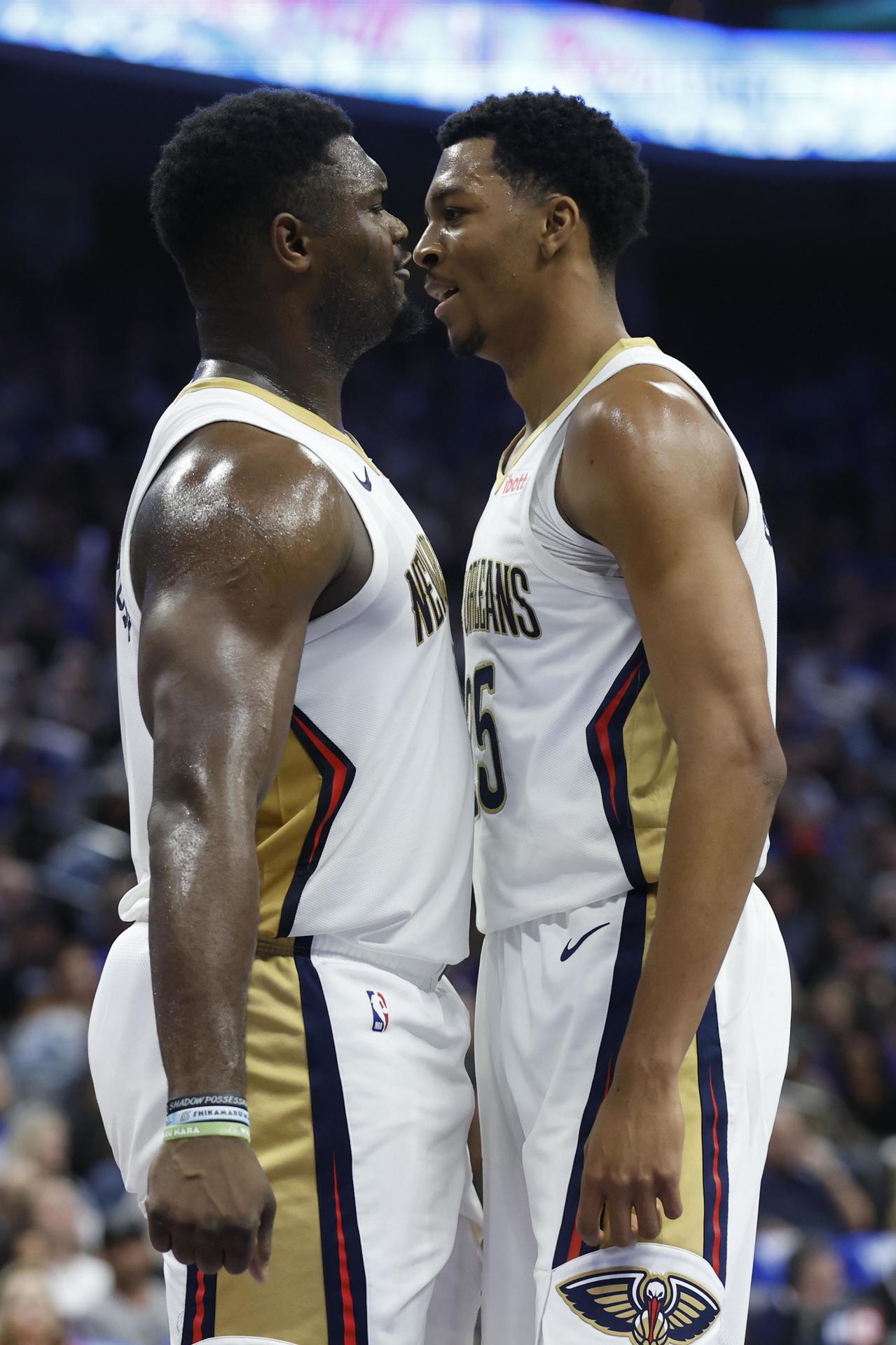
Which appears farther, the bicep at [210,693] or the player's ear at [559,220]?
the player's ear at [559,220]

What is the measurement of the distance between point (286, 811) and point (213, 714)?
0.38 m

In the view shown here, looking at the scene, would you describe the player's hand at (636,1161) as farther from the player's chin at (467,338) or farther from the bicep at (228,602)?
the player's chin at (467,338)

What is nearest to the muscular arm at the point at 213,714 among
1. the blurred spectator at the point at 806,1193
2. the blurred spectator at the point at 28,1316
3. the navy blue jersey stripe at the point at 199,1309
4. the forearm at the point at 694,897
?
the navy blue jersey stripe at the point at 199,1309

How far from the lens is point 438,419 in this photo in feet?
47.2

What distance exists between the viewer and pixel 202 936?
1.95m

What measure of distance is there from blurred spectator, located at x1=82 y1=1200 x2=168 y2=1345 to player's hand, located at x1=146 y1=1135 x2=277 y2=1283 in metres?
3.74

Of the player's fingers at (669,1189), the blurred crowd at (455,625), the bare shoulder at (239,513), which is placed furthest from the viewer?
the blurred crowd at (455,625)

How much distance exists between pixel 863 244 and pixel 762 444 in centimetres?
222

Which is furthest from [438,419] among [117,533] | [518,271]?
[518,271]

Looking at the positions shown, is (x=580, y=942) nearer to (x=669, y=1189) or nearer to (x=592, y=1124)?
(x=592, y=1124)

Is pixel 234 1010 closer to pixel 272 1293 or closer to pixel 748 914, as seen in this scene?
pixel 272 1293

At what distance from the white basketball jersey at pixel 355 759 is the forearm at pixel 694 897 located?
14.4 inches

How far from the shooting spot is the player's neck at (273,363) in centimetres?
264

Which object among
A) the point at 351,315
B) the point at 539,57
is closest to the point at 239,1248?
the point at 351,315
